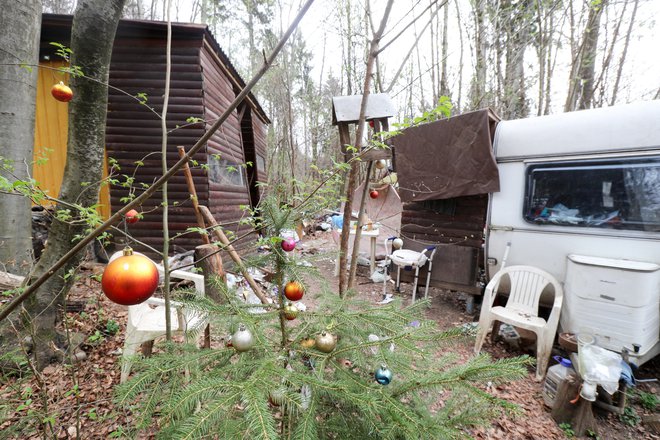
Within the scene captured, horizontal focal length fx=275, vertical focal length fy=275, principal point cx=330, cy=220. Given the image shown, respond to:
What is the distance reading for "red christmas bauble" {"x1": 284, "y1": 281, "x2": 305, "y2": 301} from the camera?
49.5 inches

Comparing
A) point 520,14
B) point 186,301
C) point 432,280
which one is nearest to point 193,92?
point 186,301

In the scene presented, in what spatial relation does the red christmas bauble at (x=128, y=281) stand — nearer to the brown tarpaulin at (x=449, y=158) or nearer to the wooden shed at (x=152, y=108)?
the brown tarpaulin at (x=449, y=158)

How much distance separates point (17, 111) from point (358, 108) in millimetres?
3422

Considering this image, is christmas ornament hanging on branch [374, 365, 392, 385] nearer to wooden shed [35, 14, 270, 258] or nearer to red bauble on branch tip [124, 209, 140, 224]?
red bauble on branch tip [124, 209, 140, 224]

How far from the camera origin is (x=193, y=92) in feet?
17.2

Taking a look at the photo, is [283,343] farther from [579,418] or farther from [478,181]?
[478,181]

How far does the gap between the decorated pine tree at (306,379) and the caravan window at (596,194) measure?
10.3 ft

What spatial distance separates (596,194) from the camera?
328cm

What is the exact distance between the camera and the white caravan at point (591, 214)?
8.96ft

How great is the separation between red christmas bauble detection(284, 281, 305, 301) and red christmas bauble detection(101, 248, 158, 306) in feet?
1.75

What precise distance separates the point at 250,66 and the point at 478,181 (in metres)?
13.8

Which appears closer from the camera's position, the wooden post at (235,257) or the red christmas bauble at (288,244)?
the red christmas bauble at (288,244)

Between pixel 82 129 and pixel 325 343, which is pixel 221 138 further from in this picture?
pixel 325 343

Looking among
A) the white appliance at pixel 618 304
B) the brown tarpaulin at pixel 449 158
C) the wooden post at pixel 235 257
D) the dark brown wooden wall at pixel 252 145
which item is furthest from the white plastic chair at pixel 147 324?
the dark brown wooden wall at pixel 252 145
